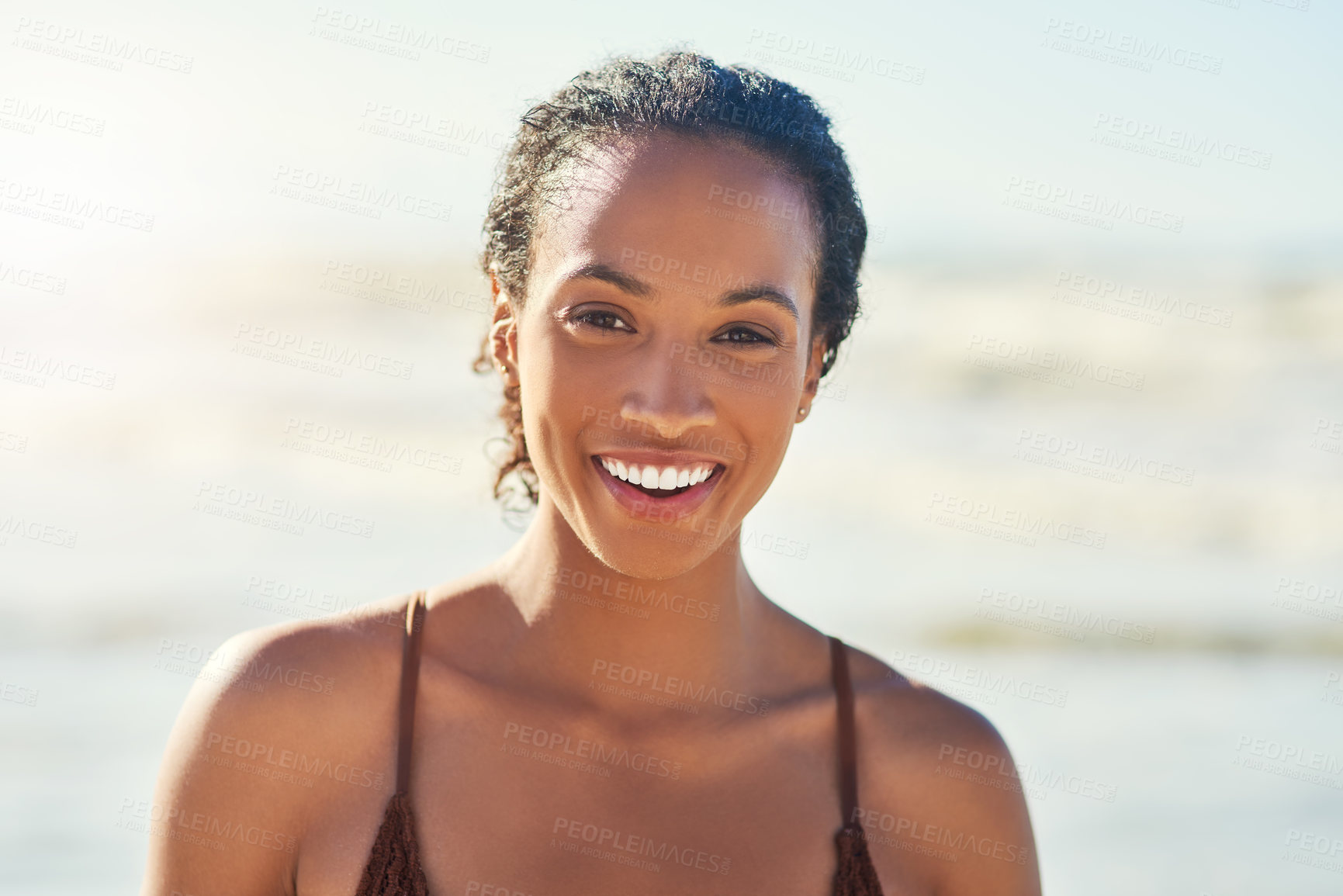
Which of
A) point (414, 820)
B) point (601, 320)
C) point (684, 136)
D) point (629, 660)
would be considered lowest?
point (414, 820)

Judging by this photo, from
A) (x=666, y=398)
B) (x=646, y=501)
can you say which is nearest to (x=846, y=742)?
(x=646, y=501)

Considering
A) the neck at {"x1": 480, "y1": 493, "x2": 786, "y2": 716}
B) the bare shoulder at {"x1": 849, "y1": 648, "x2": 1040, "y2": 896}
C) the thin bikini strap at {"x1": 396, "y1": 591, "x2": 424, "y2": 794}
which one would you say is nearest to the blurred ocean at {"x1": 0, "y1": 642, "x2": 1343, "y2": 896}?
the bare shoulder at {"x1": 849, "y1": 648, "x2": 1040, "y2": 896}

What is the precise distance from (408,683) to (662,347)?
812 mm

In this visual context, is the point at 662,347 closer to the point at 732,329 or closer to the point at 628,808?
the point at 732,329

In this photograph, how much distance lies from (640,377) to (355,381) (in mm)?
13553

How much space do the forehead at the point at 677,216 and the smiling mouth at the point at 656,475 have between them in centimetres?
34

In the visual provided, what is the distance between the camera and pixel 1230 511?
13.2 meters

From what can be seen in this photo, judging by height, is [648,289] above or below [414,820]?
above

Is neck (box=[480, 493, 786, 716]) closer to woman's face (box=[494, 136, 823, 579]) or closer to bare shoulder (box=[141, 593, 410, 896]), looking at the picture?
woman's face (box=[494, 136, 823, 579])

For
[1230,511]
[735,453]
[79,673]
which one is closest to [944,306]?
[1230,511]

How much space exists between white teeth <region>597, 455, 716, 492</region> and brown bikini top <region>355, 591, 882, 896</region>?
0.54 m

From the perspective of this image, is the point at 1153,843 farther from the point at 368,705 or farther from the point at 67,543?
the point at 67,543

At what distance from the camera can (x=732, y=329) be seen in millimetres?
2465

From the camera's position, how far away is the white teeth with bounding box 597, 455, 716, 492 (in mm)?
2418
